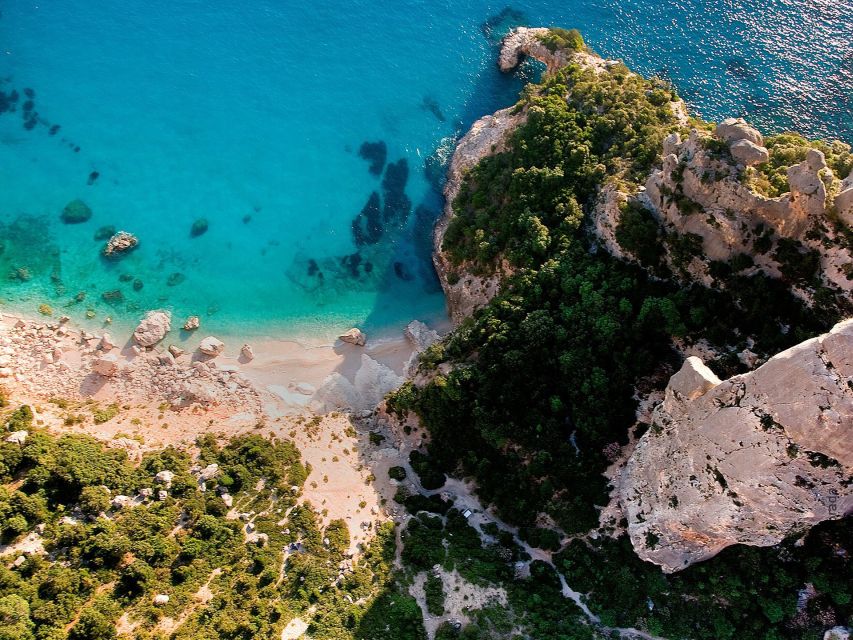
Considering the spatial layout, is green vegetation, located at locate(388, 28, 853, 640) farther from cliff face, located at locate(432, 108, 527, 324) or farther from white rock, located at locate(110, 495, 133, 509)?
white rock, located at locate(110, 495, 133, 509)

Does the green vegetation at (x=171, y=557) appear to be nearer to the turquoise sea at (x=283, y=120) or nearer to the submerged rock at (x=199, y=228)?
the turquoise sea at (x=283, y=120)

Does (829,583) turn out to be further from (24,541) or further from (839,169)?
(24,541)

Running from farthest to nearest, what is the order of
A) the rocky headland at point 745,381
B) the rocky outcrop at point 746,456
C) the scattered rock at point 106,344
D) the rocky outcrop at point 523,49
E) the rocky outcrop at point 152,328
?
the rocky outcrop at point 523,49 → the rocky outcrop at point 152,328 → the scattered rock at point 106,344 → the rocky headland at point 745,381 → the rocky outcrop at point 746,456

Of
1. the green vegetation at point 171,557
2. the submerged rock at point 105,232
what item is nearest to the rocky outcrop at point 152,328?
the submerged rock at point 105,232

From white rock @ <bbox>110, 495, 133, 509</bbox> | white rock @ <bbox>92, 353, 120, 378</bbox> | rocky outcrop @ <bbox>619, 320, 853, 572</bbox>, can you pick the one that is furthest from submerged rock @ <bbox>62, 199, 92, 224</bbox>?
rocky outcrop @ <bbox>619, 320, 853, 572</bbox>

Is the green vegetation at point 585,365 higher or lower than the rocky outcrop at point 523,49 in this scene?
lower

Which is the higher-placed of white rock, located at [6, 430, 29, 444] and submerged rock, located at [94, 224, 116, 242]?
submerged rock, located at [94, 224, 116, 242]

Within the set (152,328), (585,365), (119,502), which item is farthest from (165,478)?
(585,365)
